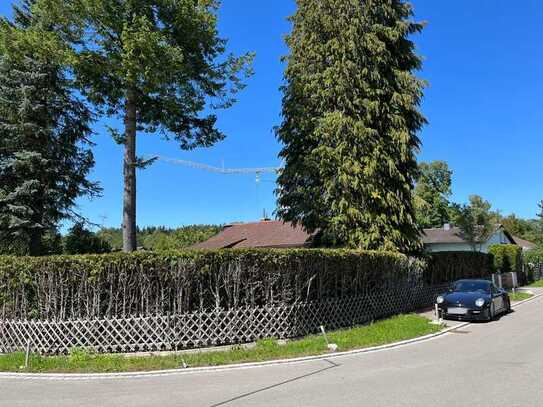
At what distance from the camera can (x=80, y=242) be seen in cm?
2422

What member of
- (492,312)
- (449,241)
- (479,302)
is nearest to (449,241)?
(449,241)

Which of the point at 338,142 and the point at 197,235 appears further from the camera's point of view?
the point at 197,235

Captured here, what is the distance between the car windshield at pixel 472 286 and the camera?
18875 mm

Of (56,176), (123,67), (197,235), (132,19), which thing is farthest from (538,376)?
(197,235)

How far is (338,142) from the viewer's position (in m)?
22.1

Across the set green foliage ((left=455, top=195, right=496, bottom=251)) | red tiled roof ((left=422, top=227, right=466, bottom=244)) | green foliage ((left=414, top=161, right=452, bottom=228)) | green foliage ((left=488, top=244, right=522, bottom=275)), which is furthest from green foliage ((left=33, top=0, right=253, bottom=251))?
green foliage ((left=414, top=161, right=452, bottom=228))

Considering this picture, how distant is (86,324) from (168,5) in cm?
1077

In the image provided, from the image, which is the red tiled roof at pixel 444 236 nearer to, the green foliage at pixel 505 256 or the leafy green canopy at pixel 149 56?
the green foliage at pixel 505 256

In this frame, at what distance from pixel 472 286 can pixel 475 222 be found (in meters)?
31.0

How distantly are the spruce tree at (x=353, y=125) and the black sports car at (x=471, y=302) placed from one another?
11.3 feet

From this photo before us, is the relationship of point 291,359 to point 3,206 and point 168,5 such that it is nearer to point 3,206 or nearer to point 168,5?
point 168,5

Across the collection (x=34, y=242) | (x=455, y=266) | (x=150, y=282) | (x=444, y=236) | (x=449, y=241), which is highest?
(x=444, y=236)

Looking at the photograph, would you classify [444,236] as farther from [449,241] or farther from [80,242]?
[80,242]

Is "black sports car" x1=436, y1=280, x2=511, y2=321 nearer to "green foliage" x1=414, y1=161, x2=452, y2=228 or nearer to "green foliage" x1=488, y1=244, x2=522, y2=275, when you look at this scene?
"green foliage" x1=488, y1=244, x2=522, y2=275
